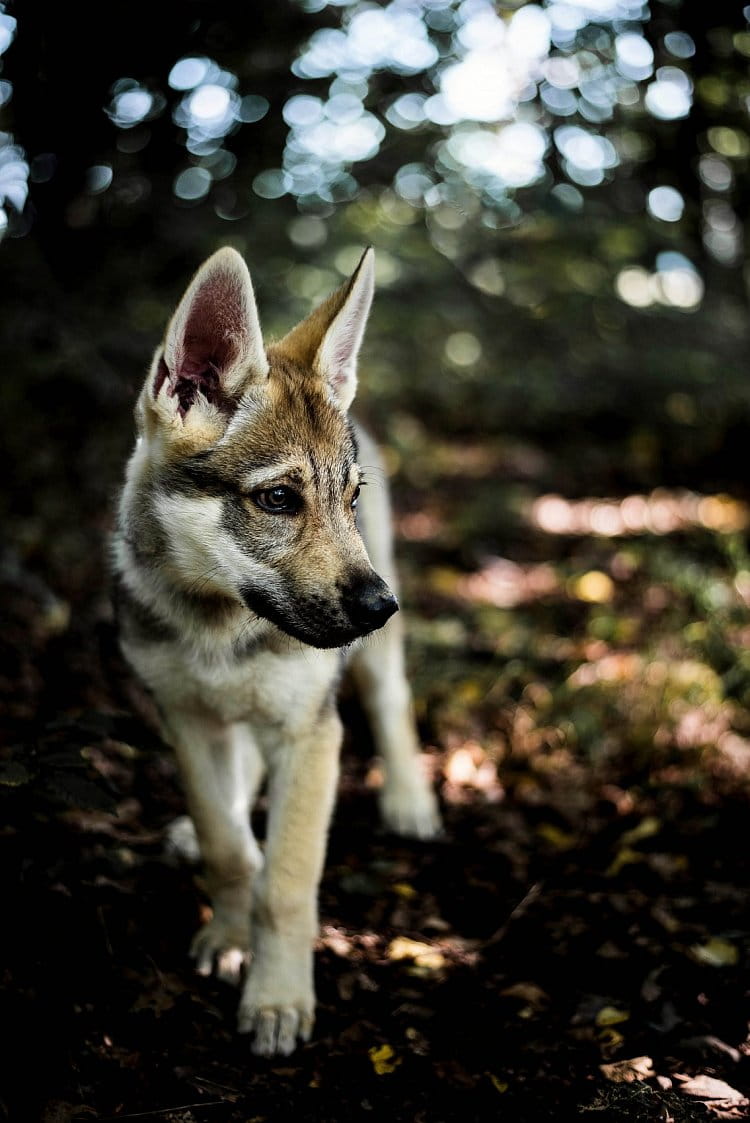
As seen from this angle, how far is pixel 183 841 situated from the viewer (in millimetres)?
3959

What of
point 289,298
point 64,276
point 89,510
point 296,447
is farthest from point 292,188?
point 296,447

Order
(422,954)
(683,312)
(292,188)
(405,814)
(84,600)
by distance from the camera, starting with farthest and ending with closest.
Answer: (683,312)
(292,188)
(84,600)
(405,814)
(422,954)

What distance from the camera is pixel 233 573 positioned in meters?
2.89

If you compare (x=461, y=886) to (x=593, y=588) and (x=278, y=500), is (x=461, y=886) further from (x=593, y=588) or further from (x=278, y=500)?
(x=593, y=588)

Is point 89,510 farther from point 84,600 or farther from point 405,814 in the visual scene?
point 405,814

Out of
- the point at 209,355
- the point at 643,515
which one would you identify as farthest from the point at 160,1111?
the point at 643,515

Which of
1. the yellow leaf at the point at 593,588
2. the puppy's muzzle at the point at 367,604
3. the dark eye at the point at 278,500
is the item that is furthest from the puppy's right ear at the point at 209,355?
the yellow leaf at the point at 593,588

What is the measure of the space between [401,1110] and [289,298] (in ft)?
15.3

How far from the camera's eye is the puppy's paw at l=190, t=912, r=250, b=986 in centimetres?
324

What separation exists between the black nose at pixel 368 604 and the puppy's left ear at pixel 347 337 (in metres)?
0.83

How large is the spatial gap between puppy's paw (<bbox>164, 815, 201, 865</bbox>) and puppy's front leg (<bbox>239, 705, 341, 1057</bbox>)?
902mm

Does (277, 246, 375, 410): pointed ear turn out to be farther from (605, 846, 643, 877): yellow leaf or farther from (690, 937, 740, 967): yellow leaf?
(690, 937, 740, 967): yellow leaf

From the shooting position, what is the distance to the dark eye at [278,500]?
288 cm

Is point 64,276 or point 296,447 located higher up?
point 296,447
